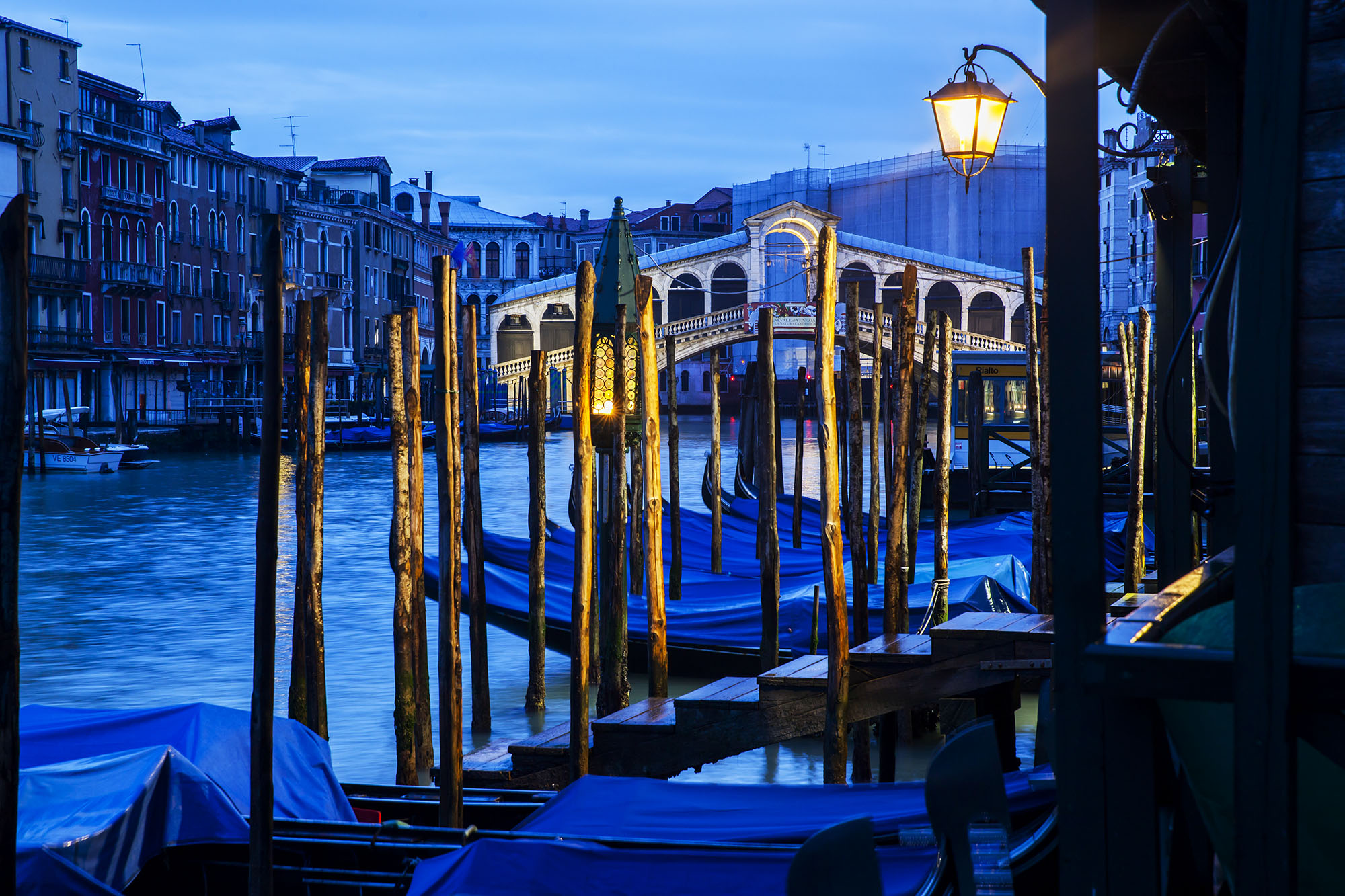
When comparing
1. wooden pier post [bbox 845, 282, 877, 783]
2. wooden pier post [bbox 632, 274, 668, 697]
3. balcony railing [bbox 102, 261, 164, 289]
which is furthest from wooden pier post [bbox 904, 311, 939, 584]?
balcony railing [bbox 102, 261, 164, 289]

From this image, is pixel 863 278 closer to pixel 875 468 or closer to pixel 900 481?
pixel 875 468

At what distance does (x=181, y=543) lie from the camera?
14.9m

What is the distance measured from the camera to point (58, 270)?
2605 centimetres

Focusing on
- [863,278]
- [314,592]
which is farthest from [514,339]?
[314,592]

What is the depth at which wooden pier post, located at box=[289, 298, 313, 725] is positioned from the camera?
17.4ft

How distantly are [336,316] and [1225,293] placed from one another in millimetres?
35258

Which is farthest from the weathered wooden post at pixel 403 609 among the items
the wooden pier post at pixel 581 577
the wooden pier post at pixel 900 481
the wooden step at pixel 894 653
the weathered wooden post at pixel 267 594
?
the weathered wooden post at pixel 267 594

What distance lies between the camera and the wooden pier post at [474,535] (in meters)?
5.81

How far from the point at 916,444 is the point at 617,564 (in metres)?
1.69

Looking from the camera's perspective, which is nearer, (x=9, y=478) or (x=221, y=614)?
(x=9, y=478)

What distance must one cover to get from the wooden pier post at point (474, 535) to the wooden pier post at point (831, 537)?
5.50 ft

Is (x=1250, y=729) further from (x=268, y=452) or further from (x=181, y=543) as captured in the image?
(x=181, y=543)

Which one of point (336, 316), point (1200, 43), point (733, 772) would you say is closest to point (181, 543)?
point (733, 772)

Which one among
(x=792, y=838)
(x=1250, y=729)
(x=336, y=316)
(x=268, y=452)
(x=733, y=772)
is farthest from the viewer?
(x=336, y=316)
